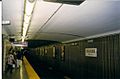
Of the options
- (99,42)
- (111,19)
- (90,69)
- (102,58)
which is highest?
(111,19)

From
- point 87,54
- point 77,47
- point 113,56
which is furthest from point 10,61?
point 113,56

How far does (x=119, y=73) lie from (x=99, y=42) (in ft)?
8.75

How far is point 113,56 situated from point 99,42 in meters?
1.81

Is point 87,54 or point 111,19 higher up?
point 111,19

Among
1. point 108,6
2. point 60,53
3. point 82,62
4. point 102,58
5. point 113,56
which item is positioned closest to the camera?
point 108,6

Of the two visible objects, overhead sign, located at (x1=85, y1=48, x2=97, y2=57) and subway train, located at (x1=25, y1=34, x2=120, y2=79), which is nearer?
subway train, located at (x1=25, y1=34, x2=120, y2=79)

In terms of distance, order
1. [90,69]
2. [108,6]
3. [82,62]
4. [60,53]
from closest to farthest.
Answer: [108,6]
[90,69]
[82,62]
[60,53]

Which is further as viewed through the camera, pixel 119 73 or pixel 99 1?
pixel 119 73

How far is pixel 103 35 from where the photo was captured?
34.7 ft

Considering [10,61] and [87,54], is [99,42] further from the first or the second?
[10,61]

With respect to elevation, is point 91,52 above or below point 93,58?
above

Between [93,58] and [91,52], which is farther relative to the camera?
[91,52]

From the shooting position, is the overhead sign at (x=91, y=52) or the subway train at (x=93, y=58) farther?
the overhead sign at (x=91, y=52)

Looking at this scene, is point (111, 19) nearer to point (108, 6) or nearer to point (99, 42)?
point (108, 6)
